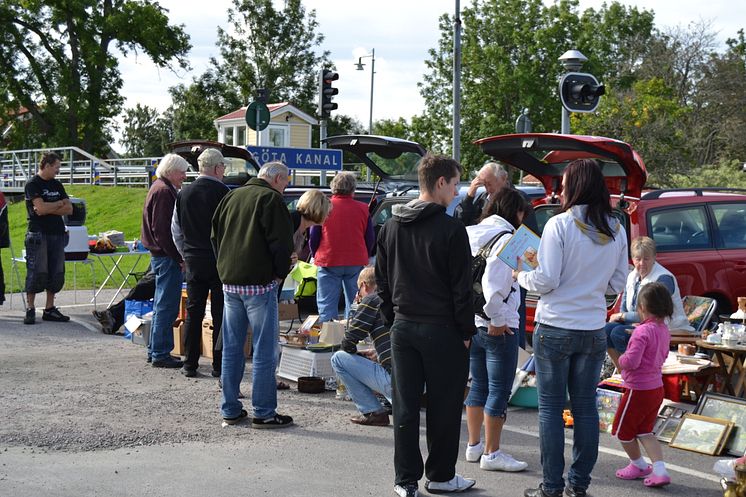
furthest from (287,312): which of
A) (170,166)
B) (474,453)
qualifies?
(474,453)

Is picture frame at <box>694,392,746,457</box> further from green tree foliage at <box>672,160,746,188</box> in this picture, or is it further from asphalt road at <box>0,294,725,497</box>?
green tree foliage at <box>672,160,746,188</box>

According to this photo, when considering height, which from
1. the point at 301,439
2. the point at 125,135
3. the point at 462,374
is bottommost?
the point at 301,439

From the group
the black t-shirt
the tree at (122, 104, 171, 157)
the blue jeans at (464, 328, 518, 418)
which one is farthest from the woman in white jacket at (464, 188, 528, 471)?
the tree at (122, 104, 171, 157)

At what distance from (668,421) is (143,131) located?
83482mm

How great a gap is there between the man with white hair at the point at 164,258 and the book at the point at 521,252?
4.37m

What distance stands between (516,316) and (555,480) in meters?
1.05

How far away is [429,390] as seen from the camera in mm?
5285

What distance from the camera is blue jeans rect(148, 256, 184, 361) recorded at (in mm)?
8992

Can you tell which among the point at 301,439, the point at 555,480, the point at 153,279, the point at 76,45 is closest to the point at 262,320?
the point at 301,439

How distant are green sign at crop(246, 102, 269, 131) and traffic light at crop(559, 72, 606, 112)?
17.1 ft

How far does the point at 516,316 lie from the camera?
19.1ft

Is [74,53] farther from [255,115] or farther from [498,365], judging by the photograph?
[498,365]

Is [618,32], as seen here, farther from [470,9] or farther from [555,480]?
[555,480]

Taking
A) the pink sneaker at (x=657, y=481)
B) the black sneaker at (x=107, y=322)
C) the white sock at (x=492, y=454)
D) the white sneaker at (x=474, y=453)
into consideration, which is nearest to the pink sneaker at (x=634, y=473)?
the pink sneaker at (x=657, y=481)
